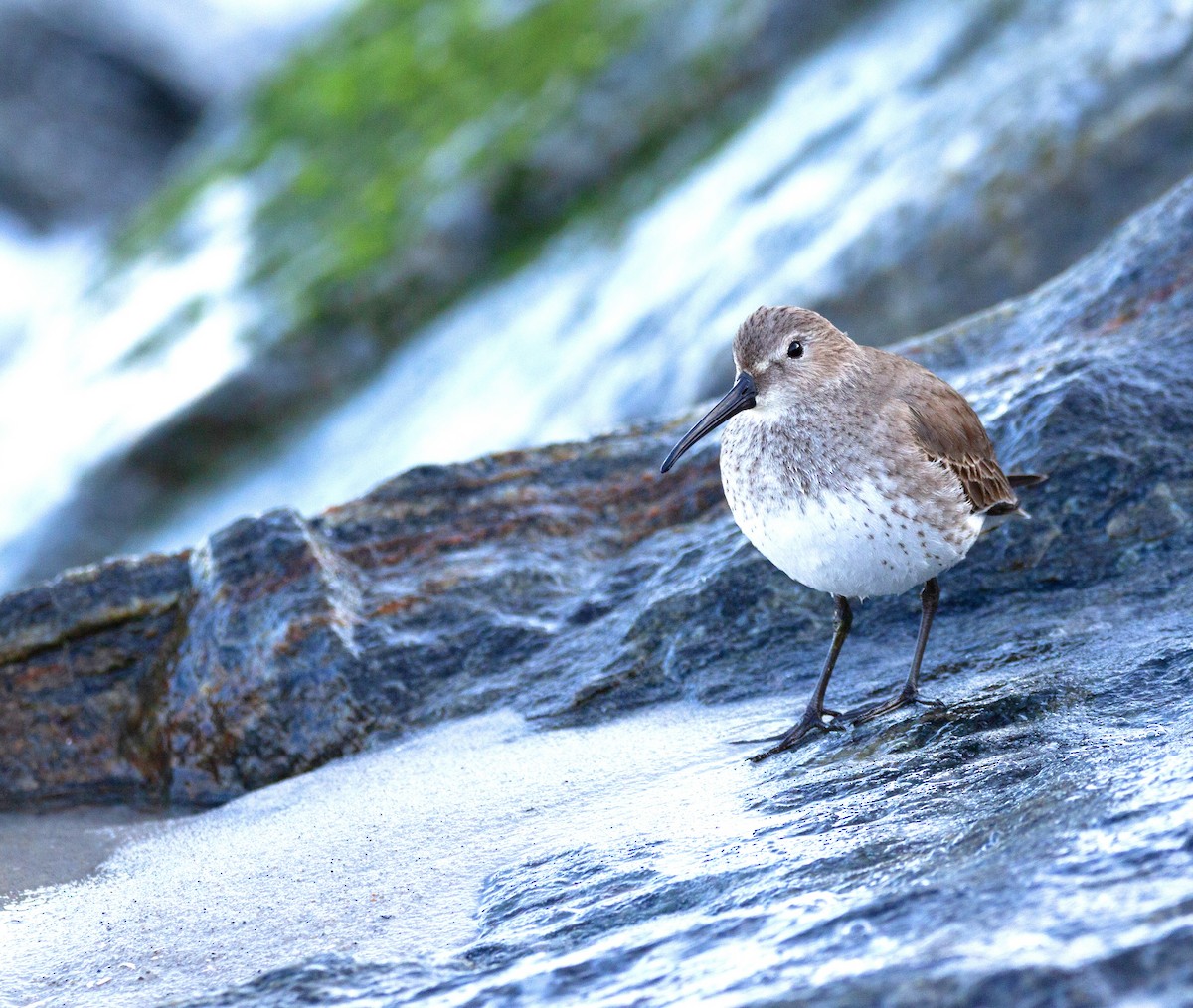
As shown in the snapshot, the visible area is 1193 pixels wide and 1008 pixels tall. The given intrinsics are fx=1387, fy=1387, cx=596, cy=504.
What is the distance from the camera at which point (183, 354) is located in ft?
40.9

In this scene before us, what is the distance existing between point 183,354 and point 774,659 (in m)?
8.59

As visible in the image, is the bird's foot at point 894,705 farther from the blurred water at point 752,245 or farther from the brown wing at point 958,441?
the blurred water at point 752,245

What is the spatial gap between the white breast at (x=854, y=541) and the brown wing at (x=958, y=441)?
202mm

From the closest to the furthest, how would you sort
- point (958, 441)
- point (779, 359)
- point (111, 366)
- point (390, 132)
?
point (958, 441), point (779, 359), point (111, 366), point (390, 132)

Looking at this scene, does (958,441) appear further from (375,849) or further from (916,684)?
(375,849)

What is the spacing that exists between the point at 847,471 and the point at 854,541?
239 mm

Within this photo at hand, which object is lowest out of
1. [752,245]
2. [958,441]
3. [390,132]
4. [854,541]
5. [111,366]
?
[854,541]

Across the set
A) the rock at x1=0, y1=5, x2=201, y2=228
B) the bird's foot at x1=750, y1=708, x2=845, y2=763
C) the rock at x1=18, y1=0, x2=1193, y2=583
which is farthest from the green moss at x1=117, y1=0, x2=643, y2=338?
the bird's foot at x1=750, y1=708, x2=845, y2=763

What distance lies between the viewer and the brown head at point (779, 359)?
4945 millimetres

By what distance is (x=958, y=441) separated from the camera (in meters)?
4.85

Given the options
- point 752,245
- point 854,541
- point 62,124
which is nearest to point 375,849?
point 854,541

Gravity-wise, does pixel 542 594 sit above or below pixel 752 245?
below

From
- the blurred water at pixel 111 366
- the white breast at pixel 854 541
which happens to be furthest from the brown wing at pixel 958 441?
the blurred water at pixel 111 366

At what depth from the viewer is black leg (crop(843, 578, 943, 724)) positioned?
450cm
